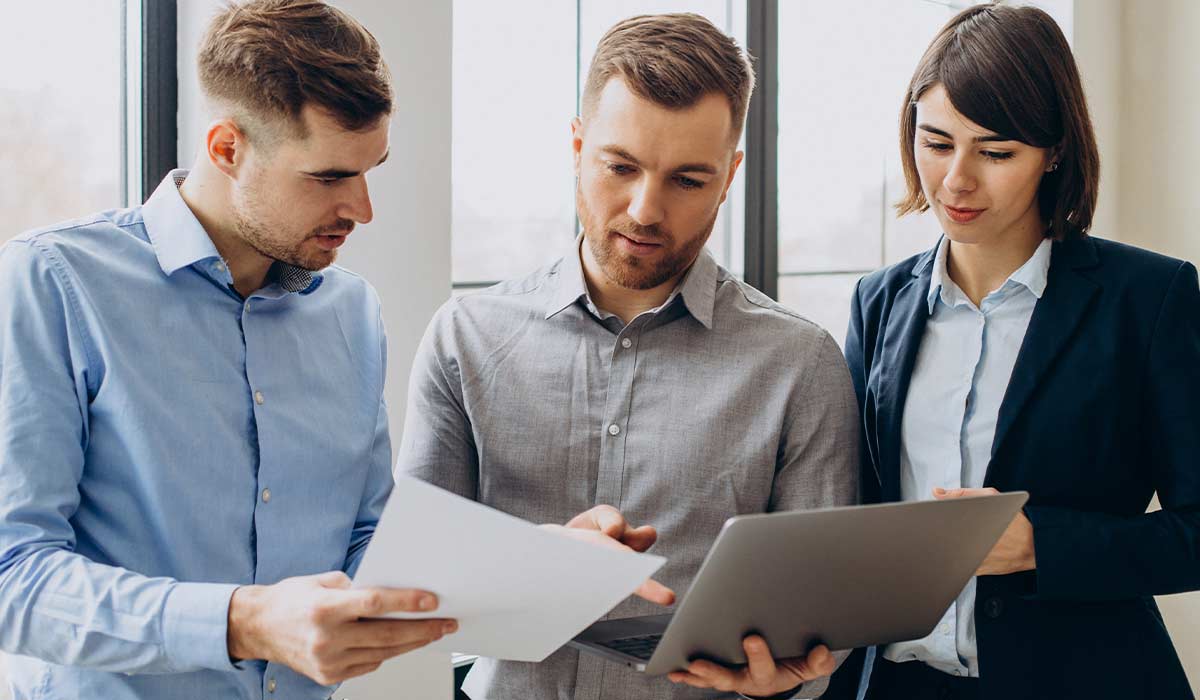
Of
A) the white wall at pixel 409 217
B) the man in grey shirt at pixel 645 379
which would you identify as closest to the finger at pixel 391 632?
the man in grey shirt at pixel 645 379

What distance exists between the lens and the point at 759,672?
4.19 feet

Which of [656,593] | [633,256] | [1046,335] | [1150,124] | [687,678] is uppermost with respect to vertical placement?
[1150,124]

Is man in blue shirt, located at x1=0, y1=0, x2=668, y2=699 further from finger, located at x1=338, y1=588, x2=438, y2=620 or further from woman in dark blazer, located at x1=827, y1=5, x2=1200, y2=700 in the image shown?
woman in dark blazer, located at x1=827, y1=5, x2=1200, y2=700

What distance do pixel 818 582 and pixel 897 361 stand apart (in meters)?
0.66

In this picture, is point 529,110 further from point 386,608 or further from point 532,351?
point 386,608

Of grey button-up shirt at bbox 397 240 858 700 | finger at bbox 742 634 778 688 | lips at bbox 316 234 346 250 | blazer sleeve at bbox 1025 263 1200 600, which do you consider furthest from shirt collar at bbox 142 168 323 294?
blazer sleeve at bbox 1025 263 1200 600

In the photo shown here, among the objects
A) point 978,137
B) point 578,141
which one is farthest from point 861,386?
point 578,141

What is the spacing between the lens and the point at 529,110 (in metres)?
3.00

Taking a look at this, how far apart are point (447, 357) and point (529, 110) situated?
1.54 metres

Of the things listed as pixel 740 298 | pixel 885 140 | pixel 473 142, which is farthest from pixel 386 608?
pixel 885 140

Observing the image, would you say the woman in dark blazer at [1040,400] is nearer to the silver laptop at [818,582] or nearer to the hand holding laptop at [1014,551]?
the hand holding laptop at [1014,551]

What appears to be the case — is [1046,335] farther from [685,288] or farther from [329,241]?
[329,241]

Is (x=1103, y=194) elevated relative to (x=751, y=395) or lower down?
elevated

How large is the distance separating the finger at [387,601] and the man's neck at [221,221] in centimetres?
58
